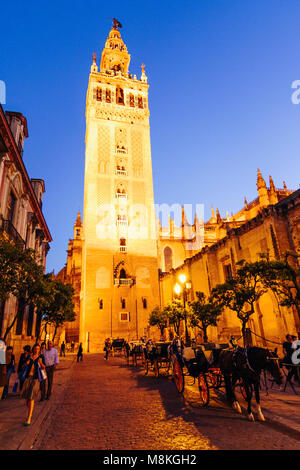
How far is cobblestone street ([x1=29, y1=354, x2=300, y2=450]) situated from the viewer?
4914 millimetres

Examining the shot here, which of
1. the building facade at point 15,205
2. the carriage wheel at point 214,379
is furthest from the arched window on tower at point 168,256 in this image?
the carriage wheel at point 214,379

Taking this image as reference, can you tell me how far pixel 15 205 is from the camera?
19.9 meters

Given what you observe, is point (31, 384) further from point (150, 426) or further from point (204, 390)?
point (204, 390)

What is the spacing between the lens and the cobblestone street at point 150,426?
491cm

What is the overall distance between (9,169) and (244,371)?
17486 millimetres

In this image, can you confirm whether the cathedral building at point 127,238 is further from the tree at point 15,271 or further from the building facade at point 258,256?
the tree at point 15,271

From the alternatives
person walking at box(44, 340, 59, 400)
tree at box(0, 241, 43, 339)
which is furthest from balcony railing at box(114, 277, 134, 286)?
person walking at box(44, 340, 59, 400)

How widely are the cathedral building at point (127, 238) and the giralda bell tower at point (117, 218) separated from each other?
0.12m

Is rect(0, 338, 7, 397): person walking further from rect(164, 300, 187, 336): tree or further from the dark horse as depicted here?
rect(164, 300, 187, 336): tree

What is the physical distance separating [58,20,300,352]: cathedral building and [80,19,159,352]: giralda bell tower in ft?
0.39

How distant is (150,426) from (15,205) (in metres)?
18.0

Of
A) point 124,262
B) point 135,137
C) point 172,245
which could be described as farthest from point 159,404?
point 172,245

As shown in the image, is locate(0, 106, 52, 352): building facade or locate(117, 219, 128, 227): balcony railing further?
locate(117, 219, 128, 227): balcony railing

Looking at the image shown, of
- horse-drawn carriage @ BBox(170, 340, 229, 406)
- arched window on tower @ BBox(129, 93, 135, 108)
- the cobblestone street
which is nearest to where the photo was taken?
the cobblestone street
